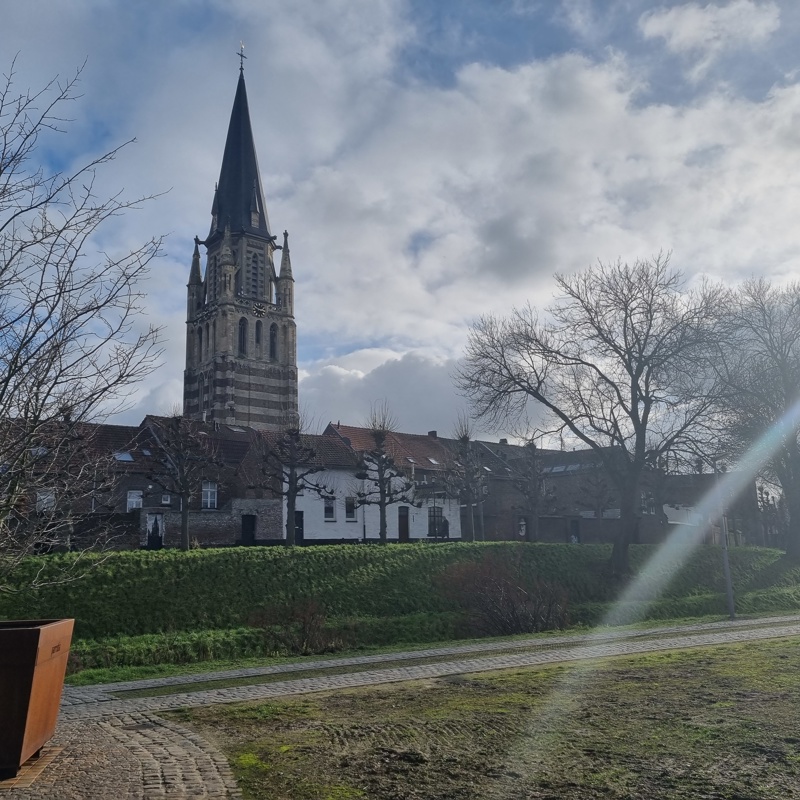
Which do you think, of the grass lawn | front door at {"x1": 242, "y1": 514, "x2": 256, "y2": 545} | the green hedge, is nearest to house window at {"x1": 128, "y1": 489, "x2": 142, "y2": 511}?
front door at {"x1": 242, "y1": 514, "x2": 256, "y2": 545}

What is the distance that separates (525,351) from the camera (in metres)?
26.3

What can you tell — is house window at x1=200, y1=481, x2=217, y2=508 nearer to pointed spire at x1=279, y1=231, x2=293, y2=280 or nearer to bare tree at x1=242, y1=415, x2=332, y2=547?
bare tree at x1=242, y1=415, x2=332, y2=547

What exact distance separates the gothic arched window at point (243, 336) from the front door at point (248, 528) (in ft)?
126

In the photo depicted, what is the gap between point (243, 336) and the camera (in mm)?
77250

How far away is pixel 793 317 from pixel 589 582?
Result: 15.0 m

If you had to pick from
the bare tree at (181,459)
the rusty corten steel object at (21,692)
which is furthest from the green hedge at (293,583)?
the rusty corten steel object at (21,692)

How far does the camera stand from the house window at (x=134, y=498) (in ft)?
122

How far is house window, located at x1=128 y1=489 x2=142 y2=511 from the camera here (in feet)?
122

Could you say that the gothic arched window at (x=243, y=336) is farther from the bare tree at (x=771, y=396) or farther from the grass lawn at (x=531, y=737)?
the grass lawn at (x=531, y=737)

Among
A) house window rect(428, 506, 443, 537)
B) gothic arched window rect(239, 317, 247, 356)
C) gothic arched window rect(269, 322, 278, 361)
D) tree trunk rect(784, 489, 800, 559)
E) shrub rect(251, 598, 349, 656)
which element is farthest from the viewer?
gothic arched window rect(269, 322, 278, 361)

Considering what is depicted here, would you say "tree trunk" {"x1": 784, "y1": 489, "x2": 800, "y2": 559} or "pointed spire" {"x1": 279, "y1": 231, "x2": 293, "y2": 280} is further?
"pointed spire" {"x1": 279, "y1": 231, "x2": 293, "y2": 280}

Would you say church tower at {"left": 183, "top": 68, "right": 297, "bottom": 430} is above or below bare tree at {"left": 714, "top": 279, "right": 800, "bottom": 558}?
above

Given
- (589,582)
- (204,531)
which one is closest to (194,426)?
(204,531)

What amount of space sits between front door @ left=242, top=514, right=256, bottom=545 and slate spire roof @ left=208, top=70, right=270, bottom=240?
48541mm
